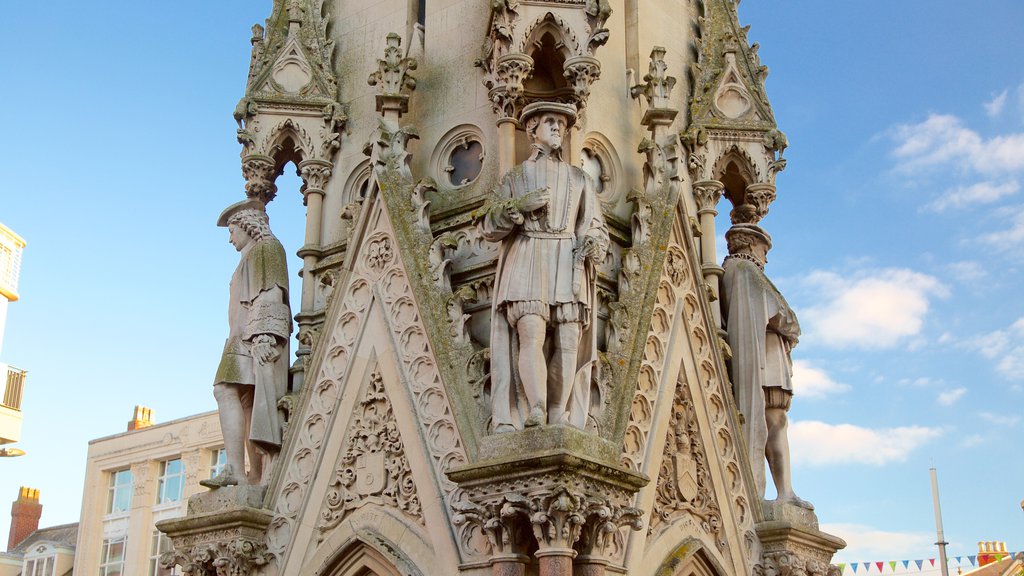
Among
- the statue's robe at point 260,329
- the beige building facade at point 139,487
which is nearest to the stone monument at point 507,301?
the statue's robe at point 260,329

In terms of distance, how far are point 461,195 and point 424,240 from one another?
2.65ft

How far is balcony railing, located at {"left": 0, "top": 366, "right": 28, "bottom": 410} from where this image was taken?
3759cm

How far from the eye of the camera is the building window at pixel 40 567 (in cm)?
4319

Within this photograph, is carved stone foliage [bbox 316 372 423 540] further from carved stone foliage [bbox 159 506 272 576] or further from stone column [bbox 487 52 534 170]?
stone column [bbox 487 52 534 170]

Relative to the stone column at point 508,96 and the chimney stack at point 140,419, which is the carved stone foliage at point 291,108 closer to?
the stone column at point 508,96

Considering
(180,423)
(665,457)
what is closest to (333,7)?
(665,457)

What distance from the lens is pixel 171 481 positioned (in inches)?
1558

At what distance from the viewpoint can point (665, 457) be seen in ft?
39.8

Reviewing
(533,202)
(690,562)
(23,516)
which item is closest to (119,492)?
(23,516)

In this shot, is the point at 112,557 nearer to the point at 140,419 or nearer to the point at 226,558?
the point at 140,419

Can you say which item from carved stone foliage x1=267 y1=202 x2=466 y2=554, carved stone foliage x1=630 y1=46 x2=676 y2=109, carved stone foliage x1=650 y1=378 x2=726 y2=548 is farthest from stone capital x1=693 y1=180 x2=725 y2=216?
carved stone foliage x1=267 y1=202 x2=466 y2=554

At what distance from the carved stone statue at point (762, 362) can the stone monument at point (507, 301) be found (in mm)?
68

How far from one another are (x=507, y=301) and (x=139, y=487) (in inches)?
1283

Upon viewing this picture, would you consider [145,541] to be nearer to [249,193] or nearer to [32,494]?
[32,494]
